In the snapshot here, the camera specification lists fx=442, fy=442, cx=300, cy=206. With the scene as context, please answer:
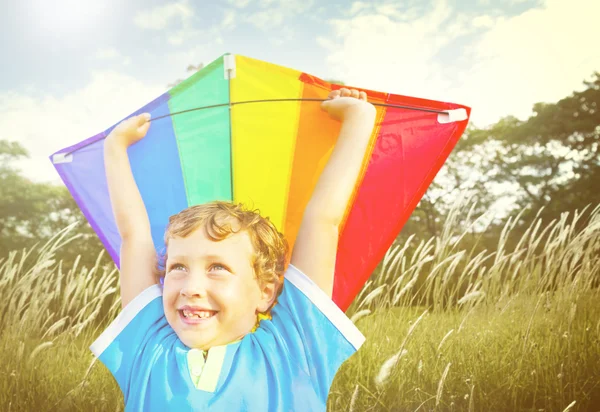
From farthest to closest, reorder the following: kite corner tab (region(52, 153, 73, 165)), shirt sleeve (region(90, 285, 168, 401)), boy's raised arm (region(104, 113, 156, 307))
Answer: kite corner tab (region(52, 153, 73, 165))
boy's raised arm (region(104, 113, 156, 307))
shirt sleeve (region(90, 285, 168, 401))

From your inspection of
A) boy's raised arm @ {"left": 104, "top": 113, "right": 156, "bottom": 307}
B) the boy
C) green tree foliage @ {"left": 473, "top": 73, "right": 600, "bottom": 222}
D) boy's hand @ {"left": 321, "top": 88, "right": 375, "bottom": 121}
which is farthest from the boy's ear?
green tree foliage @ {"left": 473, "top": 73, "right": 600, "bottom": 222}

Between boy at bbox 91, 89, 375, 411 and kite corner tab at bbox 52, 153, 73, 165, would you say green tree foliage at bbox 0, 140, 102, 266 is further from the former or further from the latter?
boy at bbox 91, 89, 375, 411

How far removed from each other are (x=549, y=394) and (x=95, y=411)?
6.27ft

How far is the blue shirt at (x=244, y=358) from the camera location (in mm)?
1022

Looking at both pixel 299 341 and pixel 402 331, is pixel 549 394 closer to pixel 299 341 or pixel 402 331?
pixel 402 331

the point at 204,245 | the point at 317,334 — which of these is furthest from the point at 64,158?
the point at 317,334

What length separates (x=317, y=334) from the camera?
1100 millimetres

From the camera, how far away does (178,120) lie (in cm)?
149

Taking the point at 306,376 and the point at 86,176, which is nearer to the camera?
the point at 306,376

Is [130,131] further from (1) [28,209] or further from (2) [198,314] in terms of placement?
(1) [28,209]

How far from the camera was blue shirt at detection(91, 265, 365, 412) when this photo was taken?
→ 1022 millimetres

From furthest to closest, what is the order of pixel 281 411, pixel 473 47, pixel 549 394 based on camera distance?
pixel 473 47
pixel 549 394
pixel 281 411

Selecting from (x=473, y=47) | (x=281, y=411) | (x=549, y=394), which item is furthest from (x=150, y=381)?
(x=473, y=47)

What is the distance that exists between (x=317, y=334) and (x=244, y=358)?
0.19m
